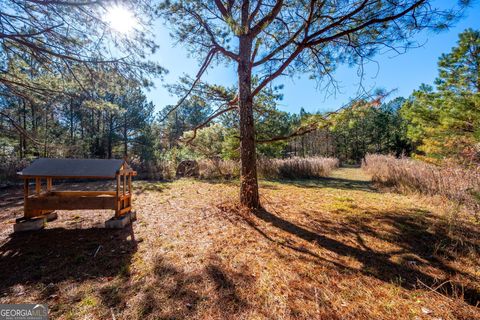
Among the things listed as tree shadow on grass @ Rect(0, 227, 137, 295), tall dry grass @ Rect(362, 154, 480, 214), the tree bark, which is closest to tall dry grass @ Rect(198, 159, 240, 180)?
the tree bark

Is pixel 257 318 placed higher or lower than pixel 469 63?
lower

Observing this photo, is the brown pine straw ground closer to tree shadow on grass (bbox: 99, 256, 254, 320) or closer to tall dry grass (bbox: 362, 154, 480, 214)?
tree shadow on grass (bbox: 99, 256, 254, 320)

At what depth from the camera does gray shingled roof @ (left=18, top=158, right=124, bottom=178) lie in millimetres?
2779

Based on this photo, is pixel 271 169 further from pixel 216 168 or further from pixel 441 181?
pixel 441 181

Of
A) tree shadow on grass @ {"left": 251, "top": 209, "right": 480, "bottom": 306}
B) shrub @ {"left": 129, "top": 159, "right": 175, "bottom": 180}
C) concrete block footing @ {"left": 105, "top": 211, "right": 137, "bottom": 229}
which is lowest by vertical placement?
tree shadow on grass @ {"left": 251, "top": 209, "right": 480, "bottom": 306}

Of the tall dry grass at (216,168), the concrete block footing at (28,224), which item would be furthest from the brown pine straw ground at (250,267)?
the tall dry grass at (216,168)

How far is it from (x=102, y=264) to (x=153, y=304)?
1.05 m

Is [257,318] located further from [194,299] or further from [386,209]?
[386,209]

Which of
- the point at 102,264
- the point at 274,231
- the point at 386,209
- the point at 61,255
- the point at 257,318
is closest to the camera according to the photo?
the point at 257,318

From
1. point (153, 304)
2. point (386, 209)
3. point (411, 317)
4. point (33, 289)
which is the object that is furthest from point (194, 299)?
point (386, 209)

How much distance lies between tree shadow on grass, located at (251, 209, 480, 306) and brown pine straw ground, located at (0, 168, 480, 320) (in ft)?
0.04

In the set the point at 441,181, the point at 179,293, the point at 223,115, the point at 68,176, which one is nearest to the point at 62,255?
the point at 68,176

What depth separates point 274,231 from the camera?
110 inches

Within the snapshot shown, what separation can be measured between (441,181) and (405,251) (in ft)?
11.0
